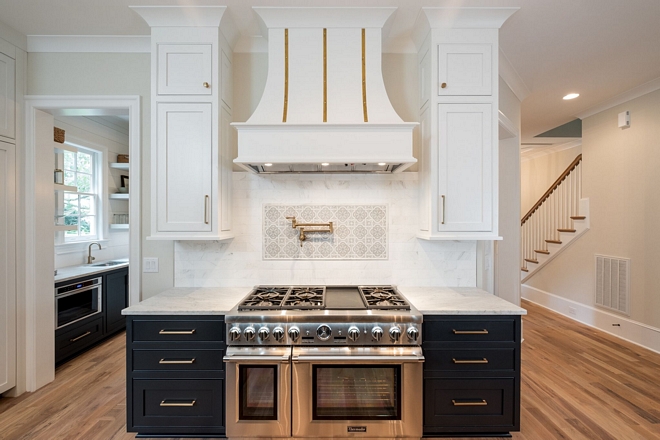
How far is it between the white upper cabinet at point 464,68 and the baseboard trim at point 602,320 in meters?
3.40

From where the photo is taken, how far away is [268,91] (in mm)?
2318

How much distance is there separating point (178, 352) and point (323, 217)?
4.37ft

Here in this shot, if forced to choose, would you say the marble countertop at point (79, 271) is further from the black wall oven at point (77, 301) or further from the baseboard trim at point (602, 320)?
the baseboard trim at point (602, 320)

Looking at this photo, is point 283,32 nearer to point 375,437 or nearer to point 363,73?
point 363,73

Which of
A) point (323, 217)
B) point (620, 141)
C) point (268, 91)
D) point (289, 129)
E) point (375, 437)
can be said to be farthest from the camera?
point (620, 141)

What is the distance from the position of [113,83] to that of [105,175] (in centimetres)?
232

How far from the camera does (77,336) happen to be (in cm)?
344

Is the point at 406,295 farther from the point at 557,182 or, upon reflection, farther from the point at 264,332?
the point at 557,182

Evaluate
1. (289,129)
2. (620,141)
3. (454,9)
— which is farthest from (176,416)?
(620,141)

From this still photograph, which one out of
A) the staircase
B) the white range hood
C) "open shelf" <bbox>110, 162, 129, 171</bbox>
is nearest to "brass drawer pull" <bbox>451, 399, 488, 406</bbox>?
the white range hood

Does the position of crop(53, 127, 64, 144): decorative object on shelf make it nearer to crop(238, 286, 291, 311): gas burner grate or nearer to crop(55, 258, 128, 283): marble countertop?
crop(55, 258, 128, 283): marble countertop

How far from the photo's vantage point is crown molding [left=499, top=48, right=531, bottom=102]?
303 cm

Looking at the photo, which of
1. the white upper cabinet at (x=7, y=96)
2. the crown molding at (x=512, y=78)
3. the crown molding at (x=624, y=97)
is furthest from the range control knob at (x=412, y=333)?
the crown molding at (x=624, y=97)

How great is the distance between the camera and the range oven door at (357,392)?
198 centimetres
